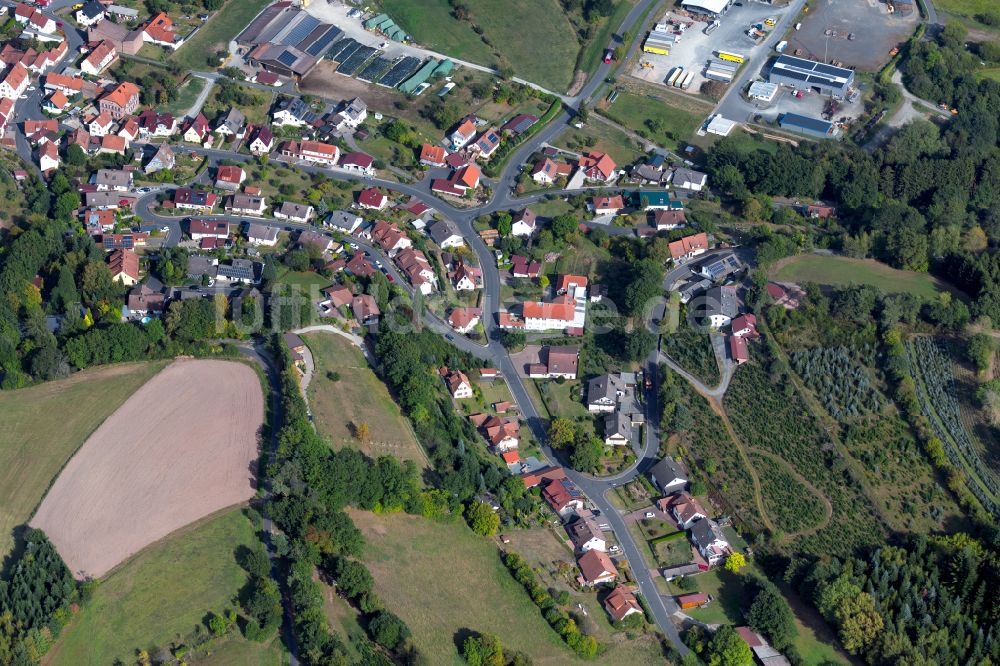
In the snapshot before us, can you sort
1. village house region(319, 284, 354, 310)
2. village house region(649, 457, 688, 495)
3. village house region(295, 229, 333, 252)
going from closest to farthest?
village house region(649, 457, 688, 495) < village house region(319, 284, 354, 310) < village house region(295, 229, 333, 252)

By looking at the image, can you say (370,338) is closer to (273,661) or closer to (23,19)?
(273,661)

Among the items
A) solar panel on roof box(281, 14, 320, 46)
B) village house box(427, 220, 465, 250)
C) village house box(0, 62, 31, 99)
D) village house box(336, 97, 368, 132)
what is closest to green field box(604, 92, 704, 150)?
village house box(336, 97, 368, 132)

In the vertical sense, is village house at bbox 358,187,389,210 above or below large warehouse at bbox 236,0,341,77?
below

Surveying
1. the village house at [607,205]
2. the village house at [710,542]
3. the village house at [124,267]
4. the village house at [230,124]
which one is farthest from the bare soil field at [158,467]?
the village house at [607,205]

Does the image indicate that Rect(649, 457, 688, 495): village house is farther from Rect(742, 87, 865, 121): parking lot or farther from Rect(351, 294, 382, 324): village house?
Rect(742, 87, 865, 121): parking lot

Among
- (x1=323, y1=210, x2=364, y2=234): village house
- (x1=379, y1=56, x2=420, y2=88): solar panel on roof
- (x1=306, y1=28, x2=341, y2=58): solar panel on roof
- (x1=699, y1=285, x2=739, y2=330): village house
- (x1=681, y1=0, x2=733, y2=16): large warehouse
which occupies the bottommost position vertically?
(x1=699, y1=285, x2=739, y2=330): village house

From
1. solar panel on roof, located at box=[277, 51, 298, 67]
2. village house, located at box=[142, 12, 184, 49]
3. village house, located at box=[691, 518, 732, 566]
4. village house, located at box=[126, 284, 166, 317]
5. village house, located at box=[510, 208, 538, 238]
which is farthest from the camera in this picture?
village house, located at box=[142, 12, 184, 49]
